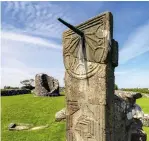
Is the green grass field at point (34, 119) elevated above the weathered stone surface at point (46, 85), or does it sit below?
below

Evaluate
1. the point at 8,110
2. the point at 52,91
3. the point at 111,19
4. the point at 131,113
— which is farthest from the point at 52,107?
the point at 111,19

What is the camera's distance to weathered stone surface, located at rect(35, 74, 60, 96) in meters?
17.7

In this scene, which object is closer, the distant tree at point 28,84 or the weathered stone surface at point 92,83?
the weathered stone surface at point 92,83

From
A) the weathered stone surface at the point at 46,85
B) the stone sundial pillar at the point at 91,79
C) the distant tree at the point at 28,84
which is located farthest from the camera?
the distant tree at the point at 28,84

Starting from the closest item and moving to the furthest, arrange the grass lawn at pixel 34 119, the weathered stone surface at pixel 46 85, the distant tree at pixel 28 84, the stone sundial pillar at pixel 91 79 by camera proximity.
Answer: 1. the stone sundial pillar at pixel 91 79
2. the grass lawn at pixel 34 119
3. the weathered stone surface at pixel 46 85
4. the distant tree at pixel 28 84

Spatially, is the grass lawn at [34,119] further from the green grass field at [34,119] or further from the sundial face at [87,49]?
the sundial face at [87,49]

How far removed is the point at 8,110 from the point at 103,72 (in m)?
8.55

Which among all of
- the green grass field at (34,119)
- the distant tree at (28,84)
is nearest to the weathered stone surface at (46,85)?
the green grass field at (34,119)

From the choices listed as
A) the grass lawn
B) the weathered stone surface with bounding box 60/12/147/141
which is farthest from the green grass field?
the weathered stone surface with bounding box 60/12/147/141

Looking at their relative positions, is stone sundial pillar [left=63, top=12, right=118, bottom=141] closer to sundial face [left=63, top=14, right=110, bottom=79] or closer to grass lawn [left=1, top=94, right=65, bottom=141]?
sundial face [left=63, top=14, right=110, bottom=79]

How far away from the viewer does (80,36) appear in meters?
5.65

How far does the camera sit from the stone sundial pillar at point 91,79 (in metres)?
5.16

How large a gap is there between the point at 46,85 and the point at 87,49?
13807 mm

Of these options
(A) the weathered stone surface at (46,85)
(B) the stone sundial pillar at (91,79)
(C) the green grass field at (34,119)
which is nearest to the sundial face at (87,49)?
(B) the stone sundial pillar at (91,79)
